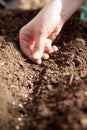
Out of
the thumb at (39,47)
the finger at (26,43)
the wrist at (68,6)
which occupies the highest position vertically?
the wrist at (68,6)

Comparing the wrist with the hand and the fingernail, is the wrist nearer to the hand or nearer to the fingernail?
the hand

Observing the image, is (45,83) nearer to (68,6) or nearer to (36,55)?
(36,55)

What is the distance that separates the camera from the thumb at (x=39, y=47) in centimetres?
187

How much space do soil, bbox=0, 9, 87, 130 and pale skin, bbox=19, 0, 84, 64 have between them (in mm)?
45

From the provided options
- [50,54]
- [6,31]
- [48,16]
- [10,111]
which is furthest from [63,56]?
[10,111]

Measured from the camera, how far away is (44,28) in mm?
1888

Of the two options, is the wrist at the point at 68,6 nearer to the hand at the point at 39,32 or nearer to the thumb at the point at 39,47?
the hand at the point at 39,32

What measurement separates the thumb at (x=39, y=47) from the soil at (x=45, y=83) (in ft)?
0.18

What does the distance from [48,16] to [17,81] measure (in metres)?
0.44

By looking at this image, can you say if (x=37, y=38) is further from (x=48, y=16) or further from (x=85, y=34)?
(x=85, y=34)

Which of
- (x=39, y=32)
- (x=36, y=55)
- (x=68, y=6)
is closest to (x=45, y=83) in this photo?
(x=36, y=55)

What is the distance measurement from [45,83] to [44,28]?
361mm

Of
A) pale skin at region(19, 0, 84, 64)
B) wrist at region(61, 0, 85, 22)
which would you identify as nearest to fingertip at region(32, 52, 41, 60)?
pale skin at region(19, 0, 84, 64)

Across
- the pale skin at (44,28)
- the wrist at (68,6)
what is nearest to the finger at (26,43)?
the pale skin at (44,28)
